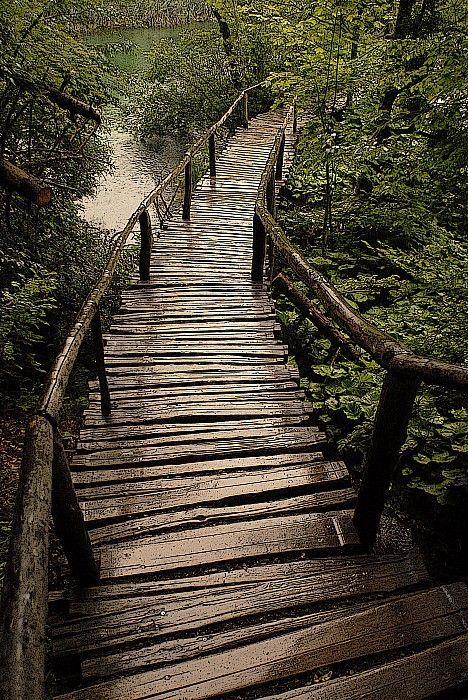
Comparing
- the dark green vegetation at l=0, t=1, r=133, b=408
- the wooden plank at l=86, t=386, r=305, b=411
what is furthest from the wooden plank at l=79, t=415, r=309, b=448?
the dark green vegetation at l=0, t=1, r=133, b=408

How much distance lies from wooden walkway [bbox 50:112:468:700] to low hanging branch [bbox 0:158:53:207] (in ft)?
8.00

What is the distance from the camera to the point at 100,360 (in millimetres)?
3699

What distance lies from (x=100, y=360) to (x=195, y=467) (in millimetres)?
1056

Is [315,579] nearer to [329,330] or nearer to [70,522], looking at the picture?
[70,522]

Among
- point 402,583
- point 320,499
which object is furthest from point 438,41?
point 402,583

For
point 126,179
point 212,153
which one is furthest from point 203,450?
point 126,179

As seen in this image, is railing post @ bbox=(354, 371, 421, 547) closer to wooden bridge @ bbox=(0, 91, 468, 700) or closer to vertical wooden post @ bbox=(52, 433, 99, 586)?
wooden bridge @ bbox=(0, 91, 468, 700)

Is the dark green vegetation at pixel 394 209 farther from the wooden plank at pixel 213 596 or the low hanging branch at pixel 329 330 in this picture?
the wooden plank at pixel 213 596

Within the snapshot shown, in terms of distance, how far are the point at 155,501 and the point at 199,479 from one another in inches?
12.5

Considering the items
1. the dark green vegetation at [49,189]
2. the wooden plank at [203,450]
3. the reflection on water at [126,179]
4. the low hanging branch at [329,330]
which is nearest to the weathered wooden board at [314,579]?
the wooden plank at [203,450]

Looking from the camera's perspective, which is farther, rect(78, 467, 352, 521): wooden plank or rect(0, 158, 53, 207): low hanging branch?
rect(0, 158, 53, 207): low hanging branch

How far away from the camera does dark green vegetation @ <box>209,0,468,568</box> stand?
3955mm

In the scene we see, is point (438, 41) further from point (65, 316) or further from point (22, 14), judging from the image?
point (65, 316)

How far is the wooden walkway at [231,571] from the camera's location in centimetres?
202
